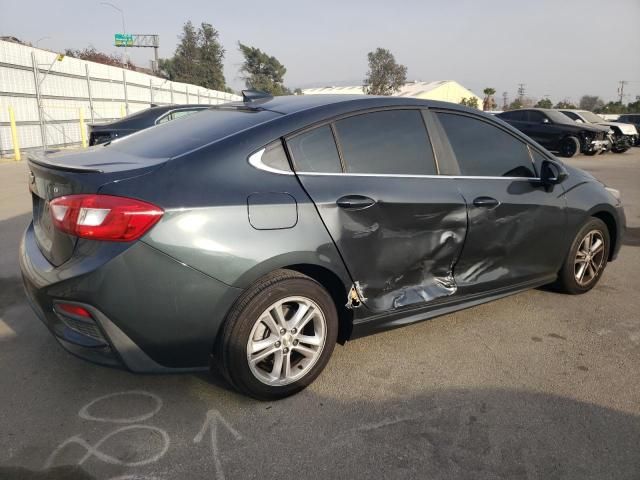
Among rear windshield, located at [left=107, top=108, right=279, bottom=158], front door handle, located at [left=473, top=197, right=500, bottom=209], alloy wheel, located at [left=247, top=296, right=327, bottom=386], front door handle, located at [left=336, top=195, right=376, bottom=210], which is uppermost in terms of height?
rear windshield, located at [left=107, top=108, right=279, bottom=158]

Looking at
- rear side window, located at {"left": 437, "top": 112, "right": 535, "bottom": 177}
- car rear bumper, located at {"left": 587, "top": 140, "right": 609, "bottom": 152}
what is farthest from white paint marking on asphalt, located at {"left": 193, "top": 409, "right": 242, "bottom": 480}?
car rear bumper, located at {"left": 587, "top": 140, "right": 609, "bottom": 152}

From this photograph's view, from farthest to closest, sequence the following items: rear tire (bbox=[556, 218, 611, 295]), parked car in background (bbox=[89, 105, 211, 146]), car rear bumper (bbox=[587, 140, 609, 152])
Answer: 1. car rear bumper (bbox=[587, 140, 609, 152])
2. parked car in background (bbox=[89, 105, 211, 146])
3. rear tire (bbox=[556, 218, 611, 295])

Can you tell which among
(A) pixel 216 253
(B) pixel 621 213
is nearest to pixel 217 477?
(A) pixel 216 253

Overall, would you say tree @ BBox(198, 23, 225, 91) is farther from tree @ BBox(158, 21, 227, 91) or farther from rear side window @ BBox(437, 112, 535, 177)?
rear side window @ BBox(437, 112, 535, 177)

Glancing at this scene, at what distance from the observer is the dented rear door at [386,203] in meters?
2.66

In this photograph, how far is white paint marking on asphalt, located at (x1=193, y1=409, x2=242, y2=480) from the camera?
2174 millimetres

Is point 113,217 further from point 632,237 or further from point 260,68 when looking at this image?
point 260,68

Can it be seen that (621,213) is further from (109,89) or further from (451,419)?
(109,89)

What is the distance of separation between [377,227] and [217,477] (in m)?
1.48

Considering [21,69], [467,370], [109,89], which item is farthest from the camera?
[109,89]

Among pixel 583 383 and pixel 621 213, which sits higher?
pixel 621 213

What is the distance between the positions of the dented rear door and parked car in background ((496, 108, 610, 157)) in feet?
51.8

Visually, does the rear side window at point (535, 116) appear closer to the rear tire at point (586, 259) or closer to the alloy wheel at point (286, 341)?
the rear tire at point (586, 259)

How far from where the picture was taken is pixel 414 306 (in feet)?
9.95
